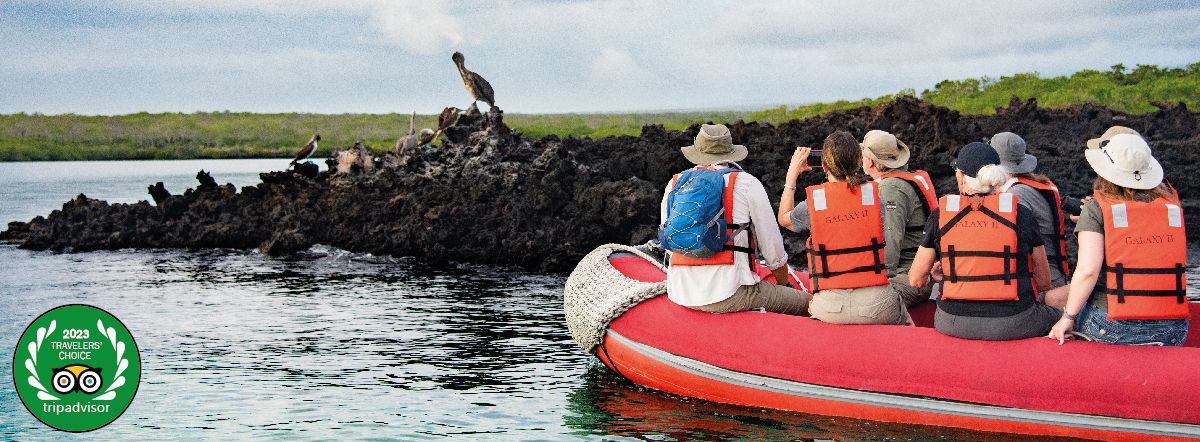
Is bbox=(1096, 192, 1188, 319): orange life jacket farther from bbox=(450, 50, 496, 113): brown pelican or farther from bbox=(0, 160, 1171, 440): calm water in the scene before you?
bbox=(450, 50, 496, 113): brown pelican

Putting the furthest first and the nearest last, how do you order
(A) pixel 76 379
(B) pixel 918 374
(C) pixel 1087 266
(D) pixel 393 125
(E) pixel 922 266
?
(D) pixel 393 125 < (A) pixel 76 379 < (B) pixel 918 374 < (E) pixel 922 266 < (C) pixel 1087 266

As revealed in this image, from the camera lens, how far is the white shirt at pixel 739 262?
24.6 ft

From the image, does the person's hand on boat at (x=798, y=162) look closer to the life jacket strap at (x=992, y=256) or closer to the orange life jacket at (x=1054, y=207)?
the life jacket strap at (x=992, y=256)

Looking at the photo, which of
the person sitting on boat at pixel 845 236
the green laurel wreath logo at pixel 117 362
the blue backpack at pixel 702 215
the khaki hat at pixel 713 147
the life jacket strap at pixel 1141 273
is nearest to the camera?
the life jacket strap at pixel 1141 273

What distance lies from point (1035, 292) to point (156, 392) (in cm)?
649

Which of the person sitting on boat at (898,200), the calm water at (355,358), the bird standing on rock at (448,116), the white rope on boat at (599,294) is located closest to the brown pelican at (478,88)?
the bird standing on rock at (448,116)

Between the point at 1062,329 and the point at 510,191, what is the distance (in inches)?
496

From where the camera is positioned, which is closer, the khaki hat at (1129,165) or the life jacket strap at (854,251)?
the khaki hat at (1129,165)

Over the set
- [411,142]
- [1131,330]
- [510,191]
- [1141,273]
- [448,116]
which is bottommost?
[1131,330]

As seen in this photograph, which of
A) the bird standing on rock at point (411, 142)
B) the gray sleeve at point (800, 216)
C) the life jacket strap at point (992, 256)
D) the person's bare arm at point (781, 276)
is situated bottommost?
the person's bare arm at point (781, 276)

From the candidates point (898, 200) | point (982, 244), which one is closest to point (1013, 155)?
point (898, 200)

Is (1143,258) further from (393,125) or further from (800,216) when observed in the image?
(393,125)

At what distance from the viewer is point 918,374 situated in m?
7.09

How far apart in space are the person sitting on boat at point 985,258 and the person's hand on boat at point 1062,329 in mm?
146
